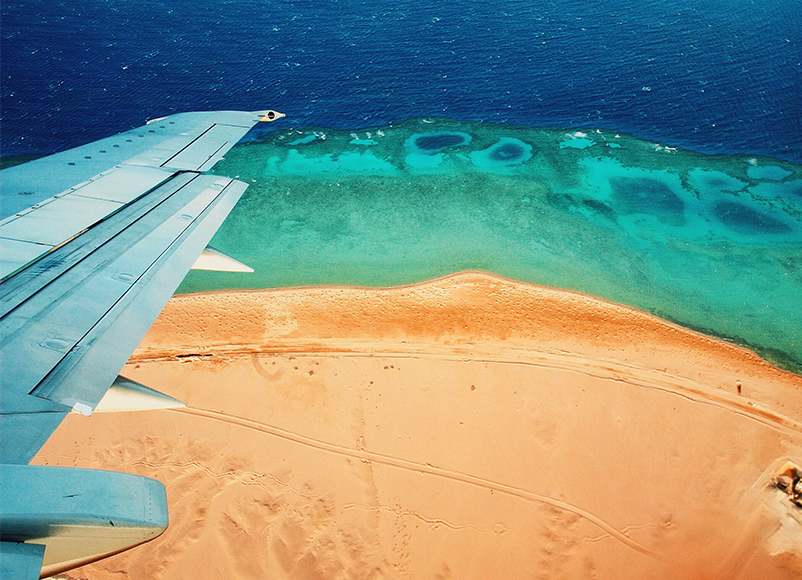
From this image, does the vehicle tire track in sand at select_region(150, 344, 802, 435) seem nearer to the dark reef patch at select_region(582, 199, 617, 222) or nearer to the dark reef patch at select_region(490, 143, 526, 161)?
the dark reef patch at select_region(582, 199, 617, 222)

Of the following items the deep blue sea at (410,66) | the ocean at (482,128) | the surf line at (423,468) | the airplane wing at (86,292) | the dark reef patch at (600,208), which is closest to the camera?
the airplane wing at (86,292)

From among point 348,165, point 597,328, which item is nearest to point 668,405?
point 597,328

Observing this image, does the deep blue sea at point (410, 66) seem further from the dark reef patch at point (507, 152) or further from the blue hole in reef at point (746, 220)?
the blue hole in reef at point (746, 220)

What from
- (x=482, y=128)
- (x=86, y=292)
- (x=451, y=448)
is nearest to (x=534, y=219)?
(x=482, y=128)

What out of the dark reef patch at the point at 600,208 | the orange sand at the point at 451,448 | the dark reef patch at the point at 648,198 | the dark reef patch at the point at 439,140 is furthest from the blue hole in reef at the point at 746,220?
the dark reef patch at the point at 439,140

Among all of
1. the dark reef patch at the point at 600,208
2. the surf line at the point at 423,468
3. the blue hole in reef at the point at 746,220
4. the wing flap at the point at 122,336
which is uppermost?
the wing flap at the point at 122,336

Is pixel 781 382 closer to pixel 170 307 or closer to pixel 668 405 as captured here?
pixel 668 405

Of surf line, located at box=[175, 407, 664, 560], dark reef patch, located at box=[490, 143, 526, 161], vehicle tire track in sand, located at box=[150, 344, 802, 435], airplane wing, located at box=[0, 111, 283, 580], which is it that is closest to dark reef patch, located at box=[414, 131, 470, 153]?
dark reef patch, located at box=[490, 143, 526, 161]
